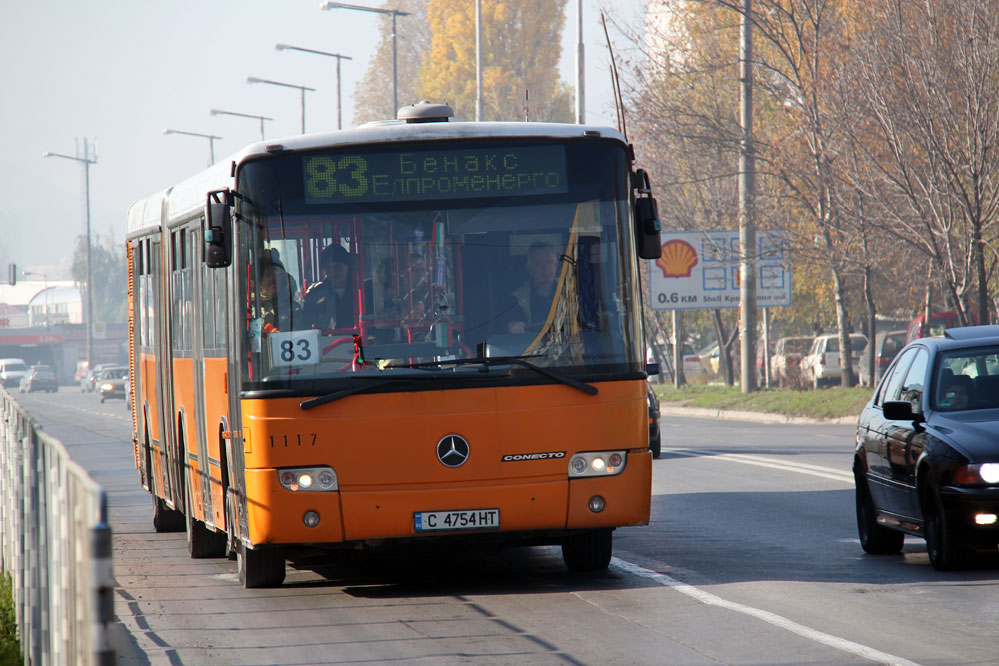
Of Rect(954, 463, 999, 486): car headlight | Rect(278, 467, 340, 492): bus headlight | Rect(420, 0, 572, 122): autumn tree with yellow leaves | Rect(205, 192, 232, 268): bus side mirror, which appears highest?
Rect(420, 0, 572, 122): autumn tree with yellow leaves

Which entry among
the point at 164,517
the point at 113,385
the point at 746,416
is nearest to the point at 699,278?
the point at 746,416

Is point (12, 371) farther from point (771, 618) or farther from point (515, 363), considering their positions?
point (771, 618)

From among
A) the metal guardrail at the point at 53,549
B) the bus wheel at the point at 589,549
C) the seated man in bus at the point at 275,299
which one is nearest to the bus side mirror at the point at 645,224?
the bus wheel at the point at 589,549

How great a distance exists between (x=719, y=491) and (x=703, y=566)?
6368 mm

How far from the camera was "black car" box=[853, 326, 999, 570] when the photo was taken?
9977 millimetres

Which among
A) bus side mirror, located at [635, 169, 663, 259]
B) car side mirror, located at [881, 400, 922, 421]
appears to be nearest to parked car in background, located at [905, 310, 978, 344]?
car side mirror, located at [881, 400, 922, 421]

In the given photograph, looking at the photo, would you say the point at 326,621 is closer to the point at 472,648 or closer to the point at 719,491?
the point at 472,648

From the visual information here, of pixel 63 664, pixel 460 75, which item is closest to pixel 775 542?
pixel 63 664

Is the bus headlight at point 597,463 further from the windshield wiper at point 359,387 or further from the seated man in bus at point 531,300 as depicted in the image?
the windshield wiper at point 359,387

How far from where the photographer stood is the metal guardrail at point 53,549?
398cm

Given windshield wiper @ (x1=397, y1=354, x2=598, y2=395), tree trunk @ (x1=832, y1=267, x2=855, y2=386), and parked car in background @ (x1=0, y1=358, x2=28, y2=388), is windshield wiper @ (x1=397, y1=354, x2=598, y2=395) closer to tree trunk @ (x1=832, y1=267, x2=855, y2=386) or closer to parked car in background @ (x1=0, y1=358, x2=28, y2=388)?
tree trunk @ (x1=832, y1=267, x2=855, y2=386)

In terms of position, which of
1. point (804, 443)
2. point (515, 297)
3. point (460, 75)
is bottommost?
point (804, 443)

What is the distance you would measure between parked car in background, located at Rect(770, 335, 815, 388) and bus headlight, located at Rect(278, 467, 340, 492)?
1346 inches

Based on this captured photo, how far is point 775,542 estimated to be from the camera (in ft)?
41.3
